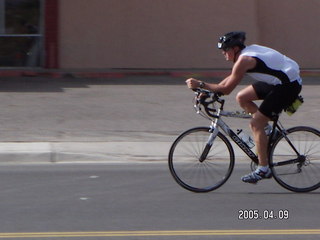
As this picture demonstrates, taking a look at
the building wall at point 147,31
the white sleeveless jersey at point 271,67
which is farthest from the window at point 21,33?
the white sleeveless jersey at point 271,67

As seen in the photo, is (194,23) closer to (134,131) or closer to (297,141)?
(134,131)

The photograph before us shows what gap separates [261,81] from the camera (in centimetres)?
836

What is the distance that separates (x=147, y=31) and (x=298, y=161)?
12.8 m

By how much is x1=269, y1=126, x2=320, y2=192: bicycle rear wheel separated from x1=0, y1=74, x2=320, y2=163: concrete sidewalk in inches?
115

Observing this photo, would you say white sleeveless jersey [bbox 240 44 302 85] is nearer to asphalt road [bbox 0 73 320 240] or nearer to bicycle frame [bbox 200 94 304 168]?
bicycle frame [bbox 200 94 304 168]

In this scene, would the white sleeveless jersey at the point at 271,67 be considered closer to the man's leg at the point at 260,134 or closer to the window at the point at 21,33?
the man's leg at the point at 260,134

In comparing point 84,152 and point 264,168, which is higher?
point 264,168

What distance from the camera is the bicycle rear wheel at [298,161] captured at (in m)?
8.51

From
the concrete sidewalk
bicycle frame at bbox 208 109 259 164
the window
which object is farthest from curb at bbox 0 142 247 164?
the window

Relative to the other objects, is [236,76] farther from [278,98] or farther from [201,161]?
[201,161]

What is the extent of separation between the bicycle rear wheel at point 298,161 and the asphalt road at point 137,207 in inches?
6.1

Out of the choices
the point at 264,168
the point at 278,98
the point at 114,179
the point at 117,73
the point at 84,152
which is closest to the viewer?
the point at 278,98

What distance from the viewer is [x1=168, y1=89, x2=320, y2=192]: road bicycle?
849cm

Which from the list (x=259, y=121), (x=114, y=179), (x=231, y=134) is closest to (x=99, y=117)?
(x=114, y=179)
